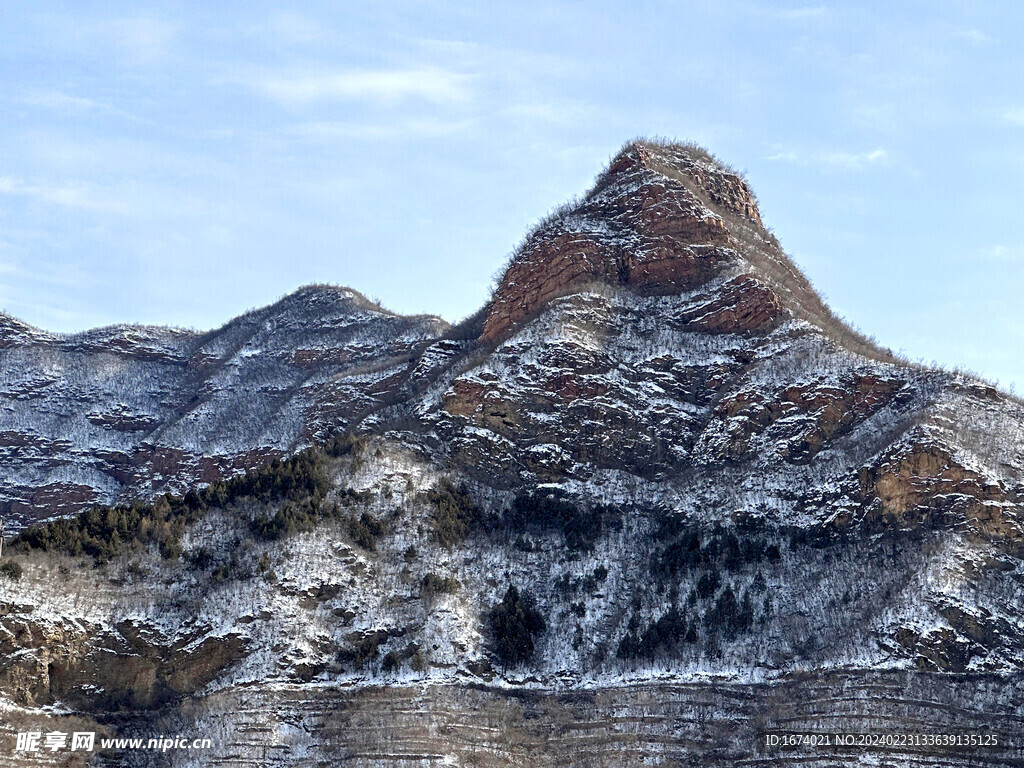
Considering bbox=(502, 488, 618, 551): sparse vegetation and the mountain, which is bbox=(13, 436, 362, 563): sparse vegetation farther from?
bbox=(502, 488, 618, 551): sparse vegetation

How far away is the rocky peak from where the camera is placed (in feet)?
346

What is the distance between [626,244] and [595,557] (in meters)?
30.0

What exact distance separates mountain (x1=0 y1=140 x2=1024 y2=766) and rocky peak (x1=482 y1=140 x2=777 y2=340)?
25 centimetres

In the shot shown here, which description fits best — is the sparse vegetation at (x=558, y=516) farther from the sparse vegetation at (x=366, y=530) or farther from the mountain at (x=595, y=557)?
the sparse vegetation at (x=366, y=530)

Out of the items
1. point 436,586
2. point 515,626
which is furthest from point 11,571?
point 515,626

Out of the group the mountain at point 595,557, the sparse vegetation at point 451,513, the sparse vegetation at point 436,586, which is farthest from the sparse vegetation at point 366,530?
the sparse vegetation at point 436,586

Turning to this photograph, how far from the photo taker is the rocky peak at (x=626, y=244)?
346 feet

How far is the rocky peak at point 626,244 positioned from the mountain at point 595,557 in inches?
9.8

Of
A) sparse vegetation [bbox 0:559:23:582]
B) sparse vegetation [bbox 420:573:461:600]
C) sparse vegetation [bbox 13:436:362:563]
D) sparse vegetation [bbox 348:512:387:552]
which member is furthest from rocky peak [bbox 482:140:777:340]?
sparse vegetation [bbox 0:559:23:582]

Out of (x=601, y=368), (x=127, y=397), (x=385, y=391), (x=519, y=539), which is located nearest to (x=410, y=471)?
(x=519, y=539)

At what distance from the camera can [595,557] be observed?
85.7 m

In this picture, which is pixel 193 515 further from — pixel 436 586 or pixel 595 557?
pixel 595 557

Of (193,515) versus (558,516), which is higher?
(558,516)

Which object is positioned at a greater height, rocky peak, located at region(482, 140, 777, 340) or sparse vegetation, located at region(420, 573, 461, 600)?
rocky peak, located at region(482, 140, 777, 340)
